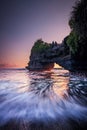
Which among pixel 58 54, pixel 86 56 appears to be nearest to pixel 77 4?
pixel 86 56

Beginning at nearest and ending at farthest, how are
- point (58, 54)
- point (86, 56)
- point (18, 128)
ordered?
1. point (18, 128)
2. point (86, 56)
3. point (58, 54)

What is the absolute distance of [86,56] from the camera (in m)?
26.3

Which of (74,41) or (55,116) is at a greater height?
(74,41)

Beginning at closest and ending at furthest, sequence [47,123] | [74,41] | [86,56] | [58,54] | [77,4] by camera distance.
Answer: [47,123]
[77,4]
[74,41]
[86,56]
[58,54]

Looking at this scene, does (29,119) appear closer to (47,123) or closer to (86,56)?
(47,123)

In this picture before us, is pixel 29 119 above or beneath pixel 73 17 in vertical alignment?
beneath

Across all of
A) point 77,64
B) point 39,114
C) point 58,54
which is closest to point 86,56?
point 77,64

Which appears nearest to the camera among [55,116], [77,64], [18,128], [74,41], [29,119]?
[18,128]

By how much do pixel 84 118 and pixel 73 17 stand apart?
14089 mm

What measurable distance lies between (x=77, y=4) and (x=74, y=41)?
24.9 ft

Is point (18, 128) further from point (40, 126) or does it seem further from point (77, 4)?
point (77, 4)

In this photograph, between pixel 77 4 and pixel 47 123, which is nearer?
pixel 47 123

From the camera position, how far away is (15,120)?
4.06m

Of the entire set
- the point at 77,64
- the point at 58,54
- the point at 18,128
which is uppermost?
the point at 58,54
